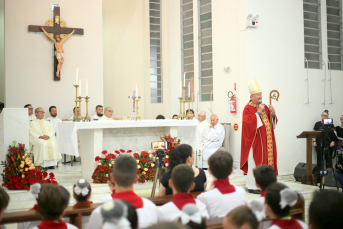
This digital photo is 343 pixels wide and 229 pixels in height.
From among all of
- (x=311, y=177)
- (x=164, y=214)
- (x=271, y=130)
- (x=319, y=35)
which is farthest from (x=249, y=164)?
(x=319, y=35)

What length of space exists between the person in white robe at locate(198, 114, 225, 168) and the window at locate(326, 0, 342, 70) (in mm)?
3681

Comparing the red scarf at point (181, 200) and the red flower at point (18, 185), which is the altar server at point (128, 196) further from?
the red flower at point (18, 185)

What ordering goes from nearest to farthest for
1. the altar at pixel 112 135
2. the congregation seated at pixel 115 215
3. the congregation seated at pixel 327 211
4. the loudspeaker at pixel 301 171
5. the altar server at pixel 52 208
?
the congregation seated at pixel 115 215
the congregation seated at pixel 327 211
the altar server at pixel 52 208
the altar at pixel 112 135
the loudspeaker at pixel 301 171

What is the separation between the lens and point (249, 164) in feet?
20.2

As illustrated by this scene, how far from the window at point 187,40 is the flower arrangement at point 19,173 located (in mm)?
5671

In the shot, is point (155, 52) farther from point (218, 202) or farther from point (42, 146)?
point (218, 202)

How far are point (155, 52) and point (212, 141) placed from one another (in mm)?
4043

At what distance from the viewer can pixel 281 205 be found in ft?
6.48

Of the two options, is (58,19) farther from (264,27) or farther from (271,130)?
(271,130)

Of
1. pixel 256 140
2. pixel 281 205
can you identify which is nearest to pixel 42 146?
pixel 256 140

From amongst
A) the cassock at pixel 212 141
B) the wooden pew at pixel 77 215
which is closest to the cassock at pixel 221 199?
the wooden pew at pixel 77 215

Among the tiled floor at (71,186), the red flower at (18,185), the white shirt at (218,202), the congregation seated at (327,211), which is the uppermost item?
the congregation seated at (327,211)

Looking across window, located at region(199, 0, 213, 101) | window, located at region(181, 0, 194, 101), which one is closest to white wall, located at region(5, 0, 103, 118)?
window, located at region(181, 0, 194, 101)

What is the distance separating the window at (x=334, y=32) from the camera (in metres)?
9.88
